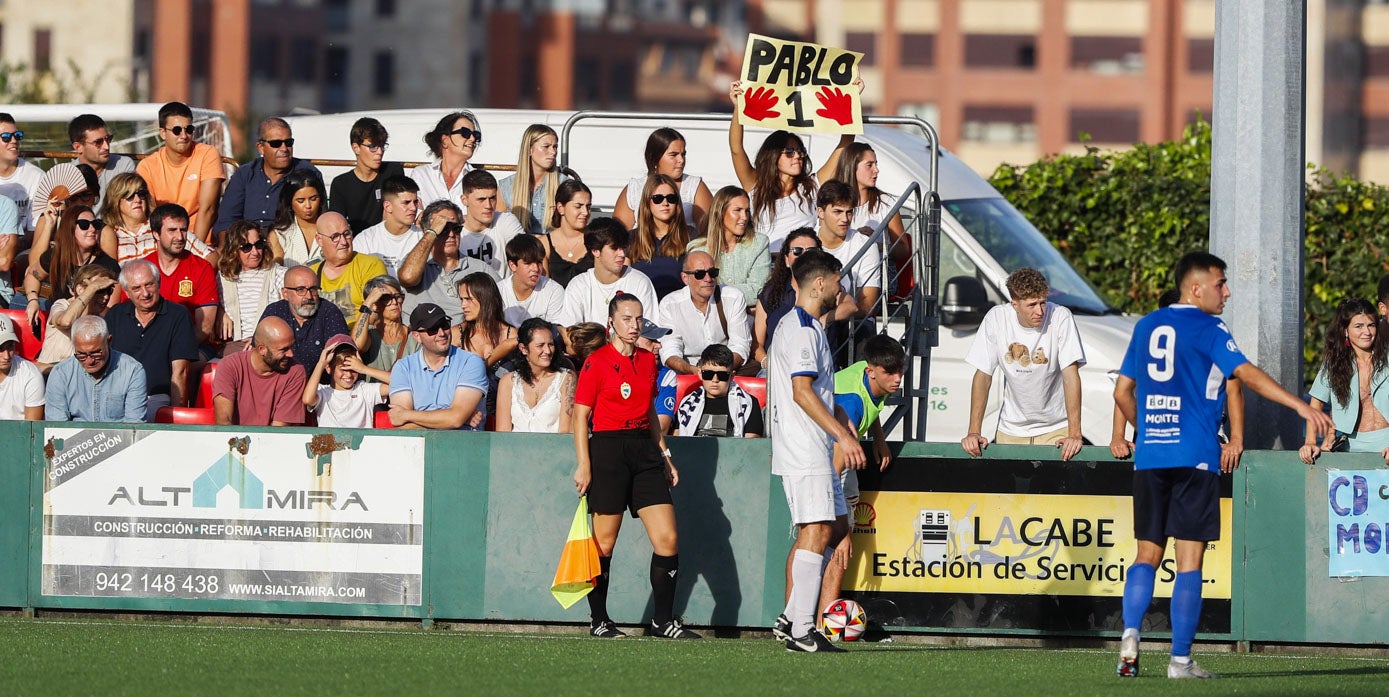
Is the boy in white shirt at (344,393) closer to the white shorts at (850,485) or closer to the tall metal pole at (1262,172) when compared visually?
the white shorts at (850,485)

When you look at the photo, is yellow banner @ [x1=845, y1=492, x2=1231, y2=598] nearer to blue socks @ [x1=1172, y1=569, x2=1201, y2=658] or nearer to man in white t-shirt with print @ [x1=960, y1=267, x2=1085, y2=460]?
man in white t-shirt with print @ [x1=960, y1=267, x2=1085, y2=460]

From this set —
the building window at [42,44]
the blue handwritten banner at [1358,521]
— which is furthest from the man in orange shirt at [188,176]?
the building window at [42,44]

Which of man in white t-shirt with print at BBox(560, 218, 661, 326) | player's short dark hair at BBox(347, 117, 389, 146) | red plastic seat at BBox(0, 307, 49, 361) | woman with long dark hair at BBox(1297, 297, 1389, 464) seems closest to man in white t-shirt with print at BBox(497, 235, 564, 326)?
man in white t-shirt with print at BBox(560, 218, 661, 326)

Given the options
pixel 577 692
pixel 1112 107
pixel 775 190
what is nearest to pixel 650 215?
pixel 775 190

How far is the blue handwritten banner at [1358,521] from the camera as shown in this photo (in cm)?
1125

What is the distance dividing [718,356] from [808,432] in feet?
5.76

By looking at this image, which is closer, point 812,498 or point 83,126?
point 812,498

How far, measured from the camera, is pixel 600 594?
447 inches

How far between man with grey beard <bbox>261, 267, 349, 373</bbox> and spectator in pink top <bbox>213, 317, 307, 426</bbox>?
0.30m

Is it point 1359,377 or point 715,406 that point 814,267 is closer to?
point 715,406

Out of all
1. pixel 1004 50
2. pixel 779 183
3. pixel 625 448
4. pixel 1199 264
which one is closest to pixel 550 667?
pixel 625 448

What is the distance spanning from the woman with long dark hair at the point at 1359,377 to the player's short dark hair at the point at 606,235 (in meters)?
4.27

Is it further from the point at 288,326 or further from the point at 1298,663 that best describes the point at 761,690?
the point at 288,326

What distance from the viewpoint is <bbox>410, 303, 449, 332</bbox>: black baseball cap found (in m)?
11.8
